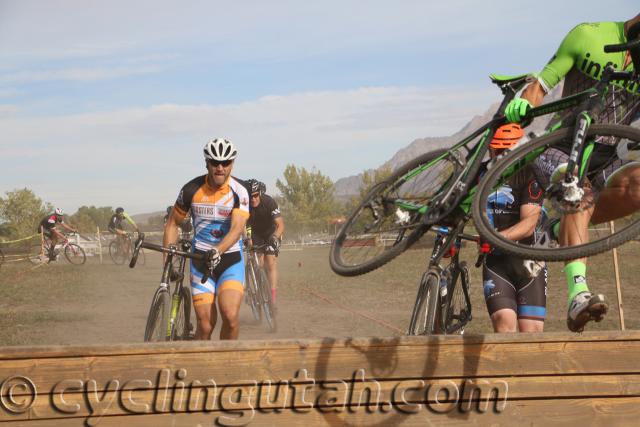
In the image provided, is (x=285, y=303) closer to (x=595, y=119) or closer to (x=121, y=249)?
(x=595, y=119)

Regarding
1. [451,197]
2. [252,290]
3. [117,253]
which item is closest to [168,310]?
[451,197]

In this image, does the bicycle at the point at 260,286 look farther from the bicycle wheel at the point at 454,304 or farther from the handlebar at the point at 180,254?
the bicycle wheel at the point at 454,304

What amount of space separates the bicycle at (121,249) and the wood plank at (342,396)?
25342 millimetres

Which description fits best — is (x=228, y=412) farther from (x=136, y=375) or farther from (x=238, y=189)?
(x=238, y=189)

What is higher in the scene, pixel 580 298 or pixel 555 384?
pixel 580 298

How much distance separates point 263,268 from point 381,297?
557 cm

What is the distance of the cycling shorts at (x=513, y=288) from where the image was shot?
6.50 meters

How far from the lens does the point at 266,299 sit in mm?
12000

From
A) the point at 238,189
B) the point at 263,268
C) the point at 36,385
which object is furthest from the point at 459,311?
the point at 263,268

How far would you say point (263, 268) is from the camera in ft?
41.6

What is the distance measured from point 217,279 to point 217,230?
52 centimetres

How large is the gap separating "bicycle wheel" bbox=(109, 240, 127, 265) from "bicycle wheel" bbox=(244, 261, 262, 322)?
18611mm

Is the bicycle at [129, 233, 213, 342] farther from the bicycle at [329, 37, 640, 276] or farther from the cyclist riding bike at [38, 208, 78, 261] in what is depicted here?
the cyclist riding bike at [38, 208, 78, 261]

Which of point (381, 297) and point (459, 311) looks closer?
point (459, 311)
